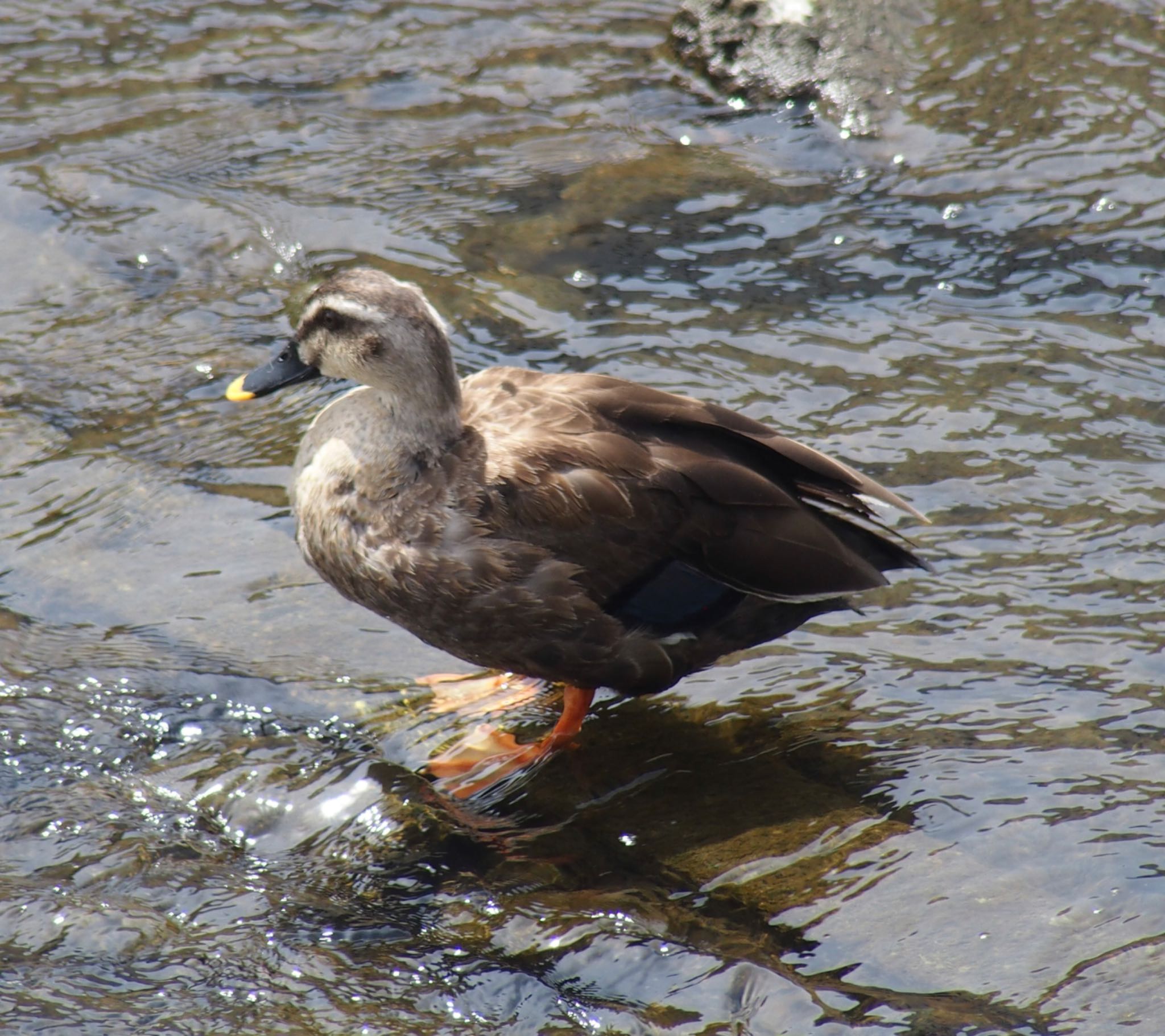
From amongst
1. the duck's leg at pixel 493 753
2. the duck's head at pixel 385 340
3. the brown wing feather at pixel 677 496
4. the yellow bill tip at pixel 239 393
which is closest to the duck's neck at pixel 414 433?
the duck's head at pixel 385 340

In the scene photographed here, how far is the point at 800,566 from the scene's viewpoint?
4742mm

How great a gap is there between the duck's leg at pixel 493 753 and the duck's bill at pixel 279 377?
1.46m

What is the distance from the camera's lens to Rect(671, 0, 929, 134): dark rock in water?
7875mm

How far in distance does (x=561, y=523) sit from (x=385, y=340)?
3.09ft

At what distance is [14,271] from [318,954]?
4380 mm

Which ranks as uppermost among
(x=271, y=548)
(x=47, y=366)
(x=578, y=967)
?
(x=47, y=366)

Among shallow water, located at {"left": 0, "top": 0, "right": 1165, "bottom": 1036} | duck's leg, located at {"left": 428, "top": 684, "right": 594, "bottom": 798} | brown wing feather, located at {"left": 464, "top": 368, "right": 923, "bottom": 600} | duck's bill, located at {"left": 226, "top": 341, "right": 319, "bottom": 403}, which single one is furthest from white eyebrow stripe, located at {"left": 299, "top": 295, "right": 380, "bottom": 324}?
duck's leg, located at {"left": 428, "top": 684, "right": 594, "bottom": 798}

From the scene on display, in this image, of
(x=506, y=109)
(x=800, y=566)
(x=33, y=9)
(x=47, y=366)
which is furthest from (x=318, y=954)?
(x=33, y=9)

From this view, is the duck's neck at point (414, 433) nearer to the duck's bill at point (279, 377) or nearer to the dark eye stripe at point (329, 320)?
the dark eye stripe at point (329, 320)

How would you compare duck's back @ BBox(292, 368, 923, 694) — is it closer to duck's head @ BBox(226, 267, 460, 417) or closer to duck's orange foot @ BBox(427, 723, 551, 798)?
duck's head @ BBox(226, 267, 460, 417)

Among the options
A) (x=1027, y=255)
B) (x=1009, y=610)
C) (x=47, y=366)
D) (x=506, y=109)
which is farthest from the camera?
(x=506, y=109)

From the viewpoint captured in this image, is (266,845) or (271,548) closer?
(266,845)

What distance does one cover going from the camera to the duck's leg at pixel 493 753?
15.5ft

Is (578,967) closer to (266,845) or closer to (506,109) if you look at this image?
(266,845)
